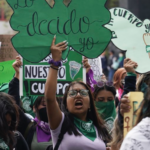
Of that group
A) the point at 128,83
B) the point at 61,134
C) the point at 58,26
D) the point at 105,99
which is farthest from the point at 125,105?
the point at 105,99

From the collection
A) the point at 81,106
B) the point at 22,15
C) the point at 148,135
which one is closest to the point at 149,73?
the point at 81,106

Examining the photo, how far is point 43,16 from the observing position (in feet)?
13.4

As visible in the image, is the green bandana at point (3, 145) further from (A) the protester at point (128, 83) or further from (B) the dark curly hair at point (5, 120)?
(A) the protester at point (128, 83)

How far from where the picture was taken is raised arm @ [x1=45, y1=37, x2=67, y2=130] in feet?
12.1

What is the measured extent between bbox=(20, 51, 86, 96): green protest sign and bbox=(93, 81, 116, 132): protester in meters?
0.80

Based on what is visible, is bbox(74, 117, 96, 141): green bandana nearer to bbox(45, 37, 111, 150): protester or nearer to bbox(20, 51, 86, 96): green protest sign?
bbox(45, 37, 111, 150): protester

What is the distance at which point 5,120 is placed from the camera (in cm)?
379

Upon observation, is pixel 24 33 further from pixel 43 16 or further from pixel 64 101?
pixel 64 101

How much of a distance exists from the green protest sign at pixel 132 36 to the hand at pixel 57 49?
2.18 ft

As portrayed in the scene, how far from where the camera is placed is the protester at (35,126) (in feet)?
15.7

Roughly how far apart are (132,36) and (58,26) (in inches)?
29.3

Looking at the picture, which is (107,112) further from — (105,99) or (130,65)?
(130,65)

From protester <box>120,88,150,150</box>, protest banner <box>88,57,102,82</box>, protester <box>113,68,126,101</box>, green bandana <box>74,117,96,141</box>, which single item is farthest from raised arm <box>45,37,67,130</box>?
protester <box>113,68,126,101</box>

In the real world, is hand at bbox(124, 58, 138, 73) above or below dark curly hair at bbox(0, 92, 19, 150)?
above
